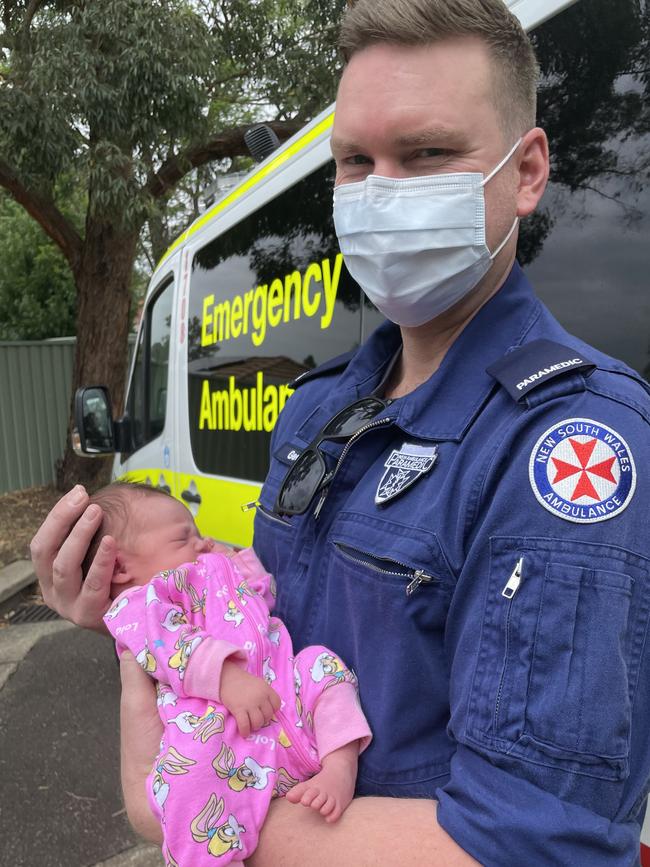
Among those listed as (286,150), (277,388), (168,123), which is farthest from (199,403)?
(168,123)

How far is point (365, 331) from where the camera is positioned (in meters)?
1.97

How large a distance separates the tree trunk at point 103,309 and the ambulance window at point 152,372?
4587 mm

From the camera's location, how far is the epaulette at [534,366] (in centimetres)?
92

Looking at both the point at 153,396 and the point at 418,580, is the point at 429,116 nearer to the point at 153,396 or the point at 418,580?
the point at 418,580

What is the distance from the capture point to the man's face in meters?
1.10

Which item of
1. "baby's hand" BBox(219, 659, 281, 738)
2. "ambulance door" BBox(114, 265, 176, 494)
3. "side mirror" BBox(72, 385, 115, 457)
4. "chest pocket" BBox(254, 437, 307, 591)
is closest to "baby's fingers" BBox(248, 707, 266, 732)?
"baby's hand" BBox(219, 659, 281, 738)

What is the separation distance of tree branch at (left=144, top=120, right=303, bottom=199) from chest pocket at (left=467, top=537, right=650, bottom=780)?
8.15 meters

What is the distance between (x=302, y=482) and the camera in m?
1.29

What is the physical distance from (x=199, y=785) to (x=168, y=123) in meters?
6.85

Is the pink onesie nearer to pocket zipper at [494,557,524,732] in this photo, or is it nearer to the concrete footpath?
pocket zipper at [494,557,524,732]

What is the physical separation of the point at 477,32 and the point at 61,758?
3.83 m

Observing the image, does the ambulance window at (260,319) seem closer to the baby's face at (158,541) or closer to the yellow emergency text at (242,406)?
the yellow emergency text at (242,406)

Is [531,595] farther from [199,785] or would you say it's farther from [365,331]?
[365,331]

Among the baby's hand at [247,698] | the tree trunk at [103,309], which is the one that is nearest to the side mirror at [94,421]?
the baby's hand at [247,698]
